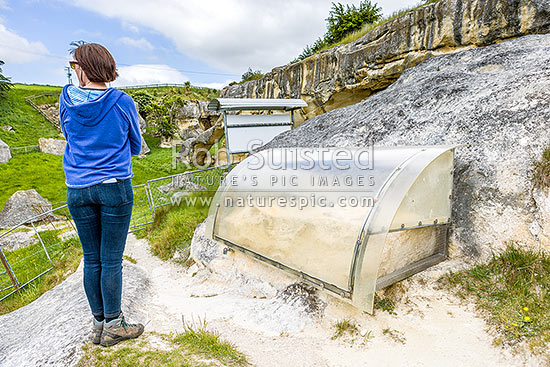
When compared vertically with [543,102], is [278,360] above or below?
below

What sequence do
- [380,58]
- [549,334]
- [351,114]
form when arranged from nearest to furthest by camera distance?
1. [549,334]
2. [351,114]
3. [380,58]

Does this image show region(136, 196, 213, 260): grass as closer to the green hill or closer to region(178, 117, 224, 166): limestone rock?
region(178, 117, 224, 166): limestone rock

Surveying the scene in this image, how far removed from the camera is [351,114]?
6.18 m

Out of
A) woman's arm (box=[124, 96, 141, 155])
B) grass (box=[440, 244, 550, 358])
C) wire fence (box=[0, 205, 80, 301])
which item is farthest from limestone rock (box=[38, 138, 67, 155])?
grass (box=[440, 244, 550, 358])

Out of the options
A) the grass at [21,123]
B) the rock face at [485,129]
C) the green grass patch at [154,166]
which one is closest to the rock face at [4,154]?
the grass at [21,123]

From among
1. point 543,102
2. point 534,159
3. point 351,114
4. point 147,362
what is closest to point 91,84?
point 147,362

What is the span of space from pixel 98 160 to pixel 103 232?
0.50 metres

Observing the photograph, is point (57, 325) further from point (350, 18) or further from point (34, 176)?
point (34, 176)

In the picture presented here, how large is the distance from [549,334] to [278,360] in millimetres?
2015

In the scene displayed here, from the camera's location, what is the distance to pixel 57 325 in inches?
110

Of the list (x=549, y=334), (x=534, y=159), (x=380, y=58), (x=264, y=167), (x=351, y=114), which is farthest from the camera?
(x=380, y=58)

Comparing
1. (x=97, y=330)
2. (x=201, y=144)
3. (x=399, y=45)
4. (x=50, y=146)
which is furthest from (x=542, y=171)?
(x=50, y=146)

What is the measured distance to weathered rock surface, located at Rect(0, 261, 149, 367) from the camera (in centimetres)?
234

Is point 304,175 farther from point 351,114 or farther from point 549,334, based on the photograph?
point 351,114
